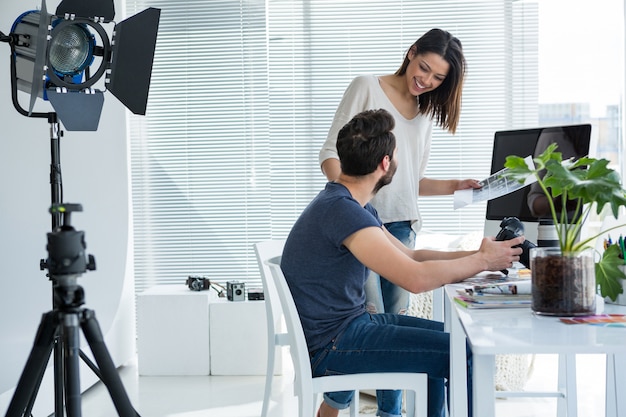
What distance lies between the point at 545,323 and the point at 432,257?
2.66ft

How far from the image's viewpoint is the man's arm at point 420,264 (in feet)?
6.42

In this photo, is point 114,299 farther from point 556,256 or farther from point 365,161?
point 556,256

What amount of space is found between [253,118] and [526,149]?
220 cm

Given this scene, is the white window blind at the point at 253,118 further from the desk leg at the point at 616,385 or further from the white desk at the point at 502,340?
the white desk at the point at 502,340

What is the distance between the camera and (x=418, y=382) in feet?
6.60

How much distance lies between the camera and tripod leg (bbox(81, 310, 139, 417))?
159cm

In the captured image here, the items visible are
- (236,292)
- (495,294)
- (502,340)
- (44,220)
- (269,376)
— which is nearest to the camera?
(502,340)

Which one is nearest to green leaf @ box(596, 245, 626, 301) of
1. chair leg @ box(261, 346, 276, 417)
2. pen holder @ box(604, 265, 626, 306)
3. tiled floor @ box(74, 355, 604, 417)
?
pen holder @ box(604, 265, 626, 306)

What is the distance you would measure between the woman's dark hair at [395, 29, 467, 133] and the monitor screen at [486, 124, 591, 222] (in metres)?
0.19

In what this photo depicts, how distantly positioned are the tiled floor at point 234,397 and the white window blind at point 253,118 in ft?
2.67

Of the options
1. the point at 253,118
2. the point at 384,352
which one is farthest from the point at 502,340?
the point at 253,118

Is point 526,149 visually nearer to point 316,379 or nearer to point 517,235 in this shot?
point 517,235

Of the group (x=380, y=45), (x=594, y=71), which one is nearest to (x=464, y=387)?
(x=380, y=45)

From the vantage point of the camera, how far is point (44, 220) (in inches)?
139
